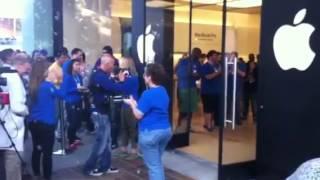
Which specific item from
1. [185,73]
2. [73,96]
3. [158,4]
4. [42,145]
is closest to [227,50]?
[185,73]

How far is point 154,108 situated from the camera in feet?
15.6

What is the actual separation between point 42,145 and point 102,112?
0.88 m

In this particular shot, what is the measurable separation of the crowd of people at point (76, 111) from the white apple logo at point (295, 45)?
4.59ft

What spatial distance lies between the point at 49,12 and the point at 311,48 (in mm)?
8097

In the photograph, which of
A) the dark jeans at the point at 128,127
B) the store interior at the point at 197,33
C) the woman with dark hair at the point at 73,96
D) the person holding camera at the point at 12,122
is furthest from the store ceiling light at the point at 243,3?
the person holding camera at the point at 12,122

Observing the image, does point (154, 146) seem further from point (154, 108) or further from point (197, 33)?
point (197, 33)

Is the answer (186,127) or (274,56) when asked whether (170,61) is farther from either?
(274,56)

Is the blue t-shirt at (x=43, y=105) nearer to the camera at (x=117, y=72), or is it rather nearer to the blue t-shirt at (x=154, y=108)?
the camera at (x=117, y=72)

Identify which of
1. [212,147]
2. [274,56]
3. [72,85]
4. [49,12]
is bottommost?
[212,147]

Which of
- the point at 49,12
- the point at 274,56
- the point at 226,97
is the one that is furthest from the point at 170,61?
the point at 49,12

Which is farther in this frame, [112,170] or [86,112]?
[86,112]

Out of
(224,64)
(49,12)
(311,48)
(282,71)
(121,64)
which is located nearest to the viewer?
(311,48)

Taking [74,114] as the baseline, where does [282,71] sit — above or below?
above

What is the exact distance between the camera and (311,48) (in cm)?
493
